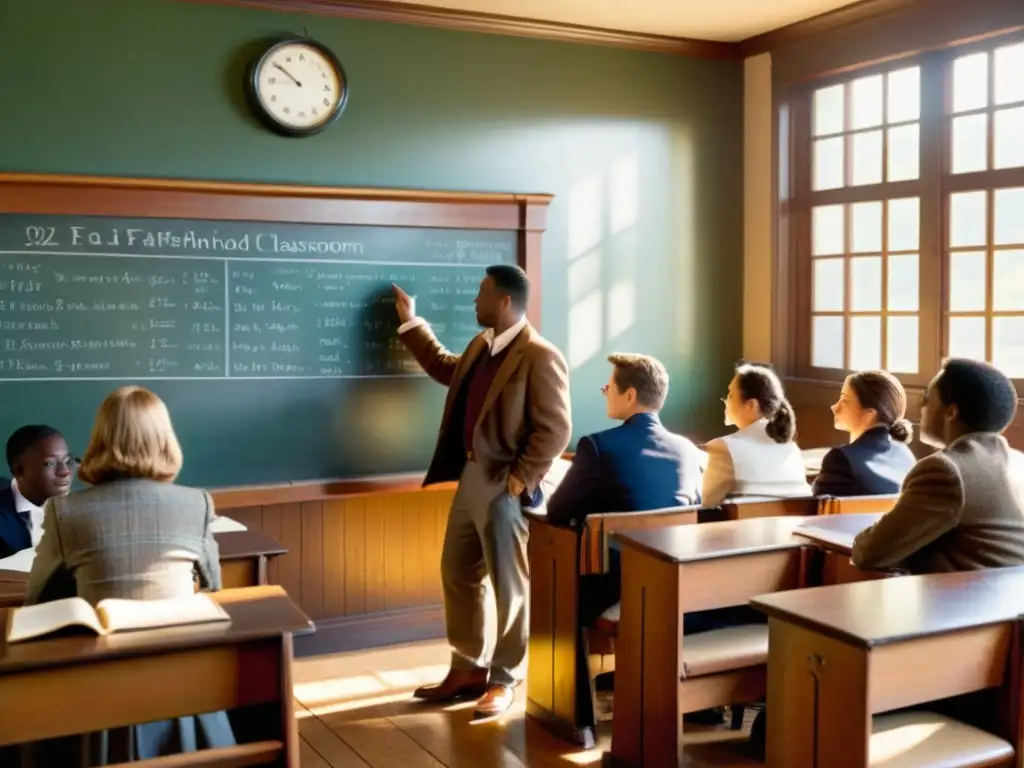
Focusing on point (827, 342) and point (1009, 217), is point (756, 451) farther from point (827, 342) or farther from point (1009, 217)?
point (827, 342)

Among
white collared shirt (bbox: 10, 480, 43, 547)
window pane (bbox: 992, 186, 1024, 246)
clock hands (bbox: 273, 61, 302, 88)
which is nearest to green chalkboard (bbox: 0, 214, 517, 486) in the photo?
clock hands (bbox: 273, 61, 302, 88)

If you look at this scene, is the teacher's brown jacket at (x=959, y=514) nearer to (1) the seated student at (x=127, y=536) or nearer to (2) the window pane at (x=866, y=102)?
(1) the seated student at (x=127, y=536)

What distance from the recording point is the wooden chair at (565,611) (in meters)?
3.39

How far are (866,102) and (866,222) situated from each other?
1.73 feet

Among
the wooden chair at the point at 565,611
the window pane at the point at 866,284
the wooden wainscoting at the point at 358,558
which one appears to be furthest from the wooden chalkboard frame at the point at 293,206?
the window pane at the point at 866,284

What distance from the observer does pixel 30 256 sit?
410 centimetres

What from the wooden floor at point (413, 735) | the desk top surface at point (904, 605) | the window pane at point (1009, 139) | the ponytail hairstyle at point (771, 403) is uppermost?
the window pane at point (1009, 139)

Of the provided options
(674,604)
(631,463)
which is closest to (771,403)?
(631,463)

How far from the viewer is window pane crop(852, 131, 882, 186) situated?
504cm

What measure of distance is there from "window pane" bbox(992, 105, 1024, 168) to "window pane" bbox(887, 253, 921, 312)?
55cm

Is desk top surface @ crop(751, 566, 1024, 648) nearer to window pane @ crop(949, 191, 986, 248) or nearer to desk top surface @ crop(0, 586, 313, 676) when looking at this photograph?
desk top surface @ crop(0, 586, 313, 676)

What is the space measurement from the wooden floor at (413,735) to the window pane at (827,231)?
2467 millimetres

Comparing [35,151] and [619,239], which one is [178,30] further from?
[619,239]

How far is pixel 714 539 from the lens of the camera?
3.13 meters
